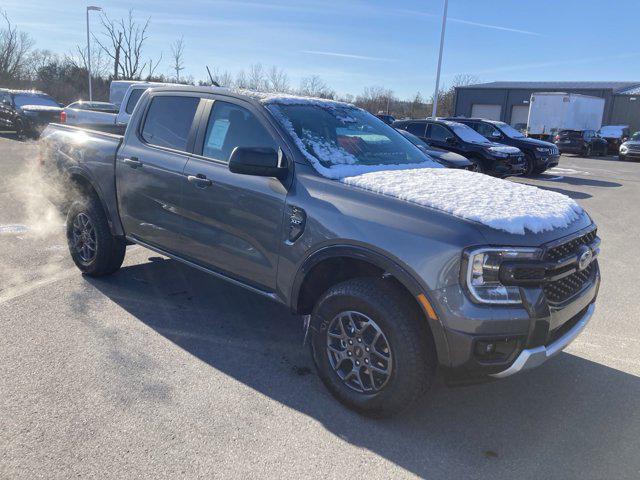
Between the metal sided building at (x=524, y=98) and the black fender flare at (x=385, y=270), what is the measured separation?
52.3 meters

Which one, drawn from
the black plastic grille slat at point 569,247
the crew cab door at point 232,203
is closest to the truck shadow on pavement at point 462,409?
the crew cab door at point 232,203

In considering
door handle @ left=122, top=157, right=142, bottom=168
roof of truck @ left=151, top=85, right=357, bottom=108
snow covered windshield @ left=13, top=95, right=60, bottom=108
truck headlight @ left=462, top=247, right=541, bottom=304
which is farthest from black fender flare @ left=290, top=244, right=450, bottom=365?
snow covered windshield @ left=13, top=95, right=60, bottom=108

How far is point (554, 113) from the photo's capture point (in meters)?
29.1

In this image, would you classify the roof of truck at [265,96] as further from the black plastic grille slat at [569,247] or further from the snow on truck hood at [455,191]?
the black plastic grille slat at [569,247]

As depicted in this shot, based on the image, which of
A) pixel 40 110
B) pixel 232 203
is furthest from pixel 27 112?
pixel 232 203

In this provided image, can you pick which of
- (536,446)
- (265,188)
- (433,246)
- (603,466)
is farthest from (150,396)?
(603,466)

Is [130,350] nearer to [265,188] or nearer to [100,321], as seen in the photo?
[100,321]

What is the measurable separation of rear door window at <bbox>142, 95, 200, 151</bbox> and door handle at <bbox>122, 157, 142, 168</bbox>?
19 cm

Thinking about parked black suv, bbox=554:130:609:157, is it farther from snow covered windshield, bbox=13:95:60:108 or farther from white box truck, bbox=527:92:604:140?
snow covered windshield, bbox=13:95:60:108

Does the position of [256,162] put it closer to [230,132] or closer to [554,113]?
[230,132]

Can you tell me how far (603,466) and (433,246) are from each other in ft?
4.68

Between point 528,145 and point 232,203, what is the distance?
14597 millimetres

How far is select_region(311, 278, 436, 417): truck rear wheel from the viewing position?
2.82 m

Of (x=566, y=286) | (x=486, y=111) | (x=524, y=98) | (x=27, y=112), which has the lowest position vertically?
(x=566, y=286)
